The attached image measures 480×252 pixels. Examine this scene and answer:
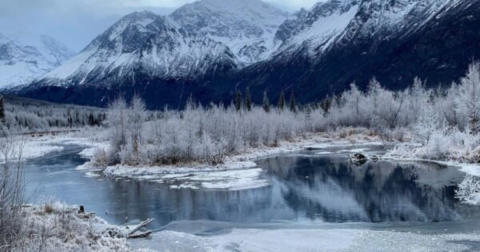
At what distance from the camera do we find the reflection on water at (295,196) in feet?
92.0

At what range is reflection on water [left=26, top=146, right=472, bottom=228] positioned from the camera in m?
28.0

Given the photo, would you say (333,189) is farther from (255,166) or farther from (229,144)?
(229,144)

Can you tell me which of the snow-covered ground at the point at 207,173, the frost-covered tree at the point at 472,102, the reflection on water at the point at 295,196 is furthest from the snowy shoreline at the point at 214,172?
the frost-covered tree at the point at 472,102

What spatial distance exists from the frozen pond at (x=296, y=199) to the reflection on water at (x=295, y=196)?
6 centimetres

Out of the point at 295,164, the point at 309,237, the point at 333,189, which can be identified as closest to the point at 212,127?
the point at 295,164

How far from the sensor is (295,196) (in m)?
34.4

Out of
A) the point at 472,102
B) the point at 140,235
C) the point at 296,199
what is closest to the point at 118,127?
the point at 296,199

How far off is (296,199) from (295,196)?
1.13 m

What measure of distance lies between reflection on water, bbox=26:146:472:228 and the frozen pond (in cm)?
6

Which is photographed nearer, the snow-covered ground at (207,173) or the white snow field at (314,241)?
the white snow field at (314,241)

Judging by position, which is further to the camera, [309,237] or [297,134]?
[297,134]

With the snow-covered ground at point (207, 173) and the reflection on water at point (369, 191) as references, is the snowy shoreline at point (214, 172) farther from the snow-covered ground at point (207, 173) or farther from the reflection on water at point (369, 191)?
the reflection on water at point (369, 191)

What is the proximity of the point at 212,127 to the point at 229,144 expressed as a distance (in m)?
6.28

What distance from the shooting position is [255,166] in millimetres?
55156
